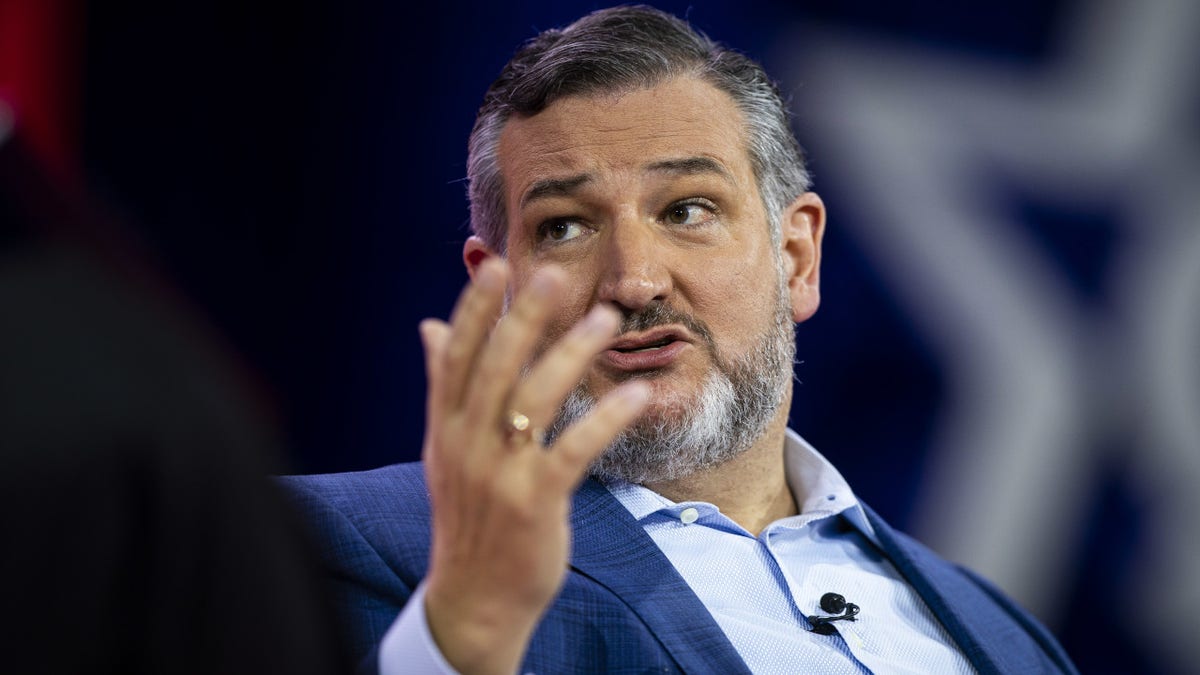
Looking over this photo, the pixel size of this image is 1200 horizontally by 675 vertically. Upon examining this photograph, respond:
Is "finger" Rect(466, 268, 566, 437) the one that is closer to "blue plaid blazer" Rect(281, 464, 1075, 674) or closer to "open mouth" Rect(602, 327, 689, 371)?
"blue plaid blazer" Rect(281, 464, 1075, 674)

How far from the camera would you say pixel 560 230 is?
88.6 inches

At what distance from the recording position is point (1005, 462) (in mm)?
3336

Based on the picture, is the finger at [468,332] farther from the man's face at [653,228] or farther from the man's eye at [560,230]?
the man's eye at [560,230]

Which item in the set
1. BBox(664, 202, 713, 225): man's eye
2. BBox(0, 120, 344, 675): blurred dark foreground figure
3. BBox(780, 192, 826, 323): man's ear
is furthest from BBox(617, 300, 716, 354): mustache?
BBox(0, 120, 344, 675): blurred dark foreground figure

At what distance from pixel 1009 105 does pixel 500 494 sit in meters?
2.62

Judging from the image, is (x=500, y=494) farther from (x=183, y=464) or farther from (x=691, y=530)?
(x=691, y=530)

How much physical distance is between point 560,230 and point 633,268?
24 centimetres

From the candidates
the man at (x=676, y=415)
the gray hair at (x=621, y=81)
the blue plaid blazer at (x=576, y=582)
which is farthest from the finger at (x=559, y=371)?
the gray hair at (x=621, y=81)

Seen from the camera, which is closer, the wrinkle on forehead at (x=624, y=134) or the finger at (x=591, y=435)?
the finger at (x=591, y=435)

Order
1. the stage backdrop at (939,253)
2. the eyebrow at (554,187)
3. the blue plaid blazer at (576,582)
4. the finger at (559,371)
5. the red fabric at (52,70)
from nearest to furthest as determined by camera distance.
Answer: the finger at (559,371) → the blue plaid blazer at (576,582) → the eyebrow at (554,187) → the red fabric at (52,70) → the stage backdrop at (939,253)

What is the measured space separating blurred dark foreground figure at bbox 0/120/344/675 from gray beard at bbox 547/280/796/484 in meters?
1.33

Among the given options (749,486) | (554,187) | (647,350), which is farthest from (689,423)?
(554,187)

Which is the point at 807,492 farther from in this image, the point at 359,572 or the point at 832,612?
the point at 359,572

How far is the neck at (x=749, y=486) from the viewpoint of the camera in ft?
Result: 7.39
